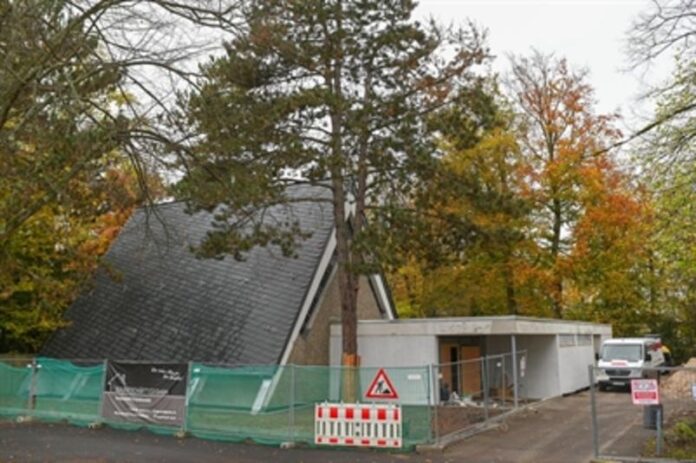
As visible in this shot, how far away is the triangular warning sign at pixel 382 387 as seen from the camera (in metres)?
14.1

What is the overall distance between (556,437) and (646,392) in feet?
13.3

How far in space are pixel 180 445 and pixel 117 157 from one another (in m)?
6.50

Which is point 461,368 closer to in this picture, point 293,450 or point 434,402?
point 434,402

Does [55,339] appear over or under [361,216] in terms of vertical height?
under

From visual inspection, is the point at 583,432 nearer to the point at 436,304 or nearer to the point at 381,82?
the point at 381,82

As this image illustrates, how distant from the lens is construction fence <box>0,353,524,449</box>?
14.8 m

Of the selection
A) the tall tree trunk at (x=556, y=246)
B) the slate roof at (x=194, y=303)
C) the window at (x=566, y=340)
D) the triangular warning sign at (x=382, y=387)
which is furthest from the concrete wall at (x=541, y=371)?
the triangular warning sign at (x=382, y=387)

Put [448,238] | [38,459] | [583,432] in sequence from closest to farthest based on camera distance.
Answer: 1. [38,459]
2. [583,432]
3. [448,238]

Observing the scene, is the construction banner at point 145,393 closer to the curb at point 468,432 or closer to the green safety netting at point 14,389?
the green safety netting at point 14,389

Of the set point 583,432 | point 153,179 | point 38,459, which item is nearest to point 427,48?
point 153,179

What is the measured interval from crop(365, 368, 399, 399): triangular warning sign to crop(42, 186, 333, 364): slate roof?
21.7 ft

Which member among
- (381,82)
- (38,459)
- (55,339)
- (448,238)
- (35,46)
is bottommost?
(38,459)

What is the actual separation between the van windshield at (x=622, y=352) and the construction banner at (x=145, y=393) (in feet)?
57.4

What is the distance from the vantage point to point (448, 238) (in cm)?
1933
